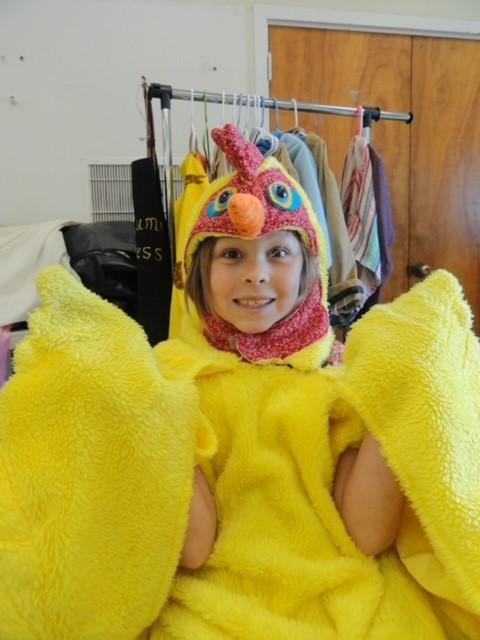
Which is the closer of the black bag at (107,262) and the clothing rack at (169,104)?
the clothing rack at (169,104)

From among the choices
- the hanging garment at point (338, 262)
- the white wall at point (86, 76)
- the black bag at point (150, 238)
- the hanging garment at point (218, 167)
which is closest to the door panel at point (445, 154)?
the white wall at point (86, 76)

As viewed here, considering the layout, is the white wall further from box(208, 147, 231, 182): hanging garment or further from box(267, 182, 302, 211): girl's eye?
box(267, 182, 302, 211): girl's eye

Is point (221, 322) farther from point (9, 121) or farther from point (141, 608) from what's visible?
point (9, 121)

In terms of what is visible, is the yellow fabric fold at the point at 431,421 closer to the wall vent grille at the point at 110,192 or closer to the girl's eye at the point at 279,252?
the girl's eye at the point at 279,252

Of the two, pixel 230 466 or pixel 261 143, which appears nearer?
pixel 230 466

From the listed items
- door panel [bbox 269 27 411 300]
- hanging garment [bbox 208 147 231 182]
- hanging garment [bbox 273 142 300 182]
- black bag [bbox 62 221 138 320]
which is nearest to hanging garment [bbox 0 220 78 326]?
black bag [bbox 62 221 138 320]

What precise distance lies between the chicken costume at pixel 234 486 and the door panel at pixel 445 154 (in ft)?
5.40

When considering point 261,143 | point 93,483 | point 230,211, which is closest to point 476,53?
point 261,143

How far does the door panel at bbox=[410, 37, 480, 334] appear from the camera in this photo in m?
2.03

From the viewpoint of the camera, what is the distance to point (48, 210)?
1725mm

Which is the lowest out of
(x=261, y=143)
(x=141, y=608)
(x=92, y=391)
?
(x=141, y=608)

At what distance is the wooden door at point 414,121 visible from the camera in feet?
6.23

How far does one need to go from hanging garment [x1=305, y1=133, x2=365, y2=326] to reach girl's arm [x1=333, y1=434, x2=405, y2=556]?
67 cm

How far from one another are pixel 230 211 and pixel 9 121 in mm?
1433
